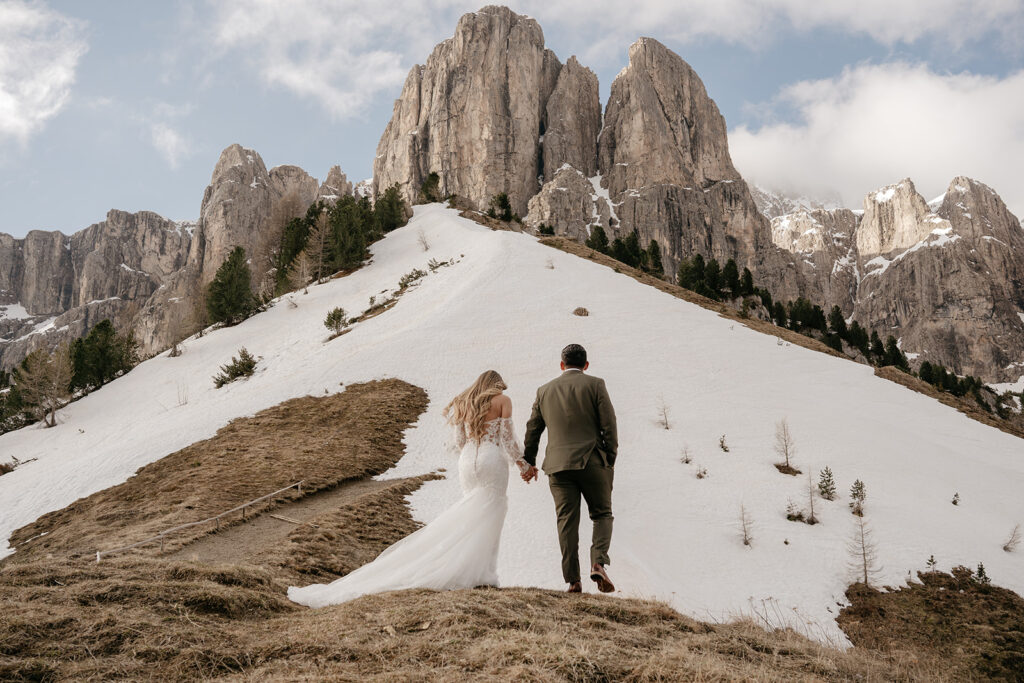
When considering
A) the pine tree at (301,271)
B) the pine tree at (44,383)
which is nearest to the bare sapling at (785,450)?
the pine tree at (44,383)

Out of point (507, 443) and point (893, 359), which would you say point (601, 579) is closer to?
point (507, 443)

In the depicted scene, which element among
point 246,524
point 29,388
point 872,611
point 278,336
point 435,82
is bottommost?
point 872,611

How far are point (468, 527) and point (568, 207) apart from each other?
131 m

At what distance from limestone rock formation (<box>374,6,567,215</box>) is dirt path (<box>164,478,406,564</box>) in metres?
128

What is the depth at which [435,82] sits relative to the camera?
148125 mm

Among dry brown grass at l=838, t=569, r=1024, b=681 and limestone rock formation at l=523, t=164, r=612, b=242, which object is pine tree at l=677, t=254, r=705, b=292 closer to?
limestone rock formation at l=523, t=164, r=612, b=242

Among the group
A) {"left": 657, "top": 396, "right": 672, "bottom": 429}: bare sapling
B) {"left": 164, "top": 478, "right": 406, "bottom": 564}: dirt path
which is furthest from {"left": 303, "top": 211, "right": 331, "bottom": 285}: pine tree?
{"left": 164, "top": 478, "right": 406, "bottom": 564}: dirt path

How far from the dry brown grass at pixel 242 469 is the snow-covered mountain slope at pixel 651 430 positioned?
3.41 feet

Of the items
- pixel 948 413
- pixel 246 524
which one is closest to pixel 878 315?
pixel 948 413

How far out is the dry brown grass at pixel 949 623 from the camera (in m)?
8.11

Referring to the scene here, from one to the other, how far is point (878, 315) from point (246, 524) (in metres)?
237

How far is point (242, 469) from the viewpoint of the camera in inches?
559

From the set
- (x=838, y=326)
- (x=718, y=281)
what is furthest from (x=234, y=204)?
(x=838, y=326)

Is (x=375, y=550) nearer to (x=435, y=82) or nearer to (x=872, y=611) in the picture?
(x=872, y=611)
